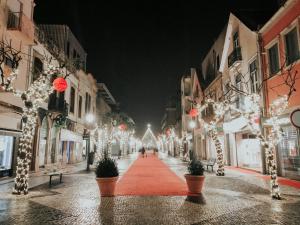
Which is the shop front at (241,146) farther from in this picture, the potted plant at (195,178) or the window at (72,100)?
the window at (72,100)

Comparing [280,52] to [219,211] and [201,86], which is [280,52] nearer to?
[219,211]

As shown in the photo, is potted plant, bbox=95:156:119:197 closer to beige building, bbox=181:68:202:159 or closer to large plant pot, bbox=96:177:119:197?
large plant pot, bbox=96:177:119:197

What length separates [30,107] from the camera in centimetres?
1052

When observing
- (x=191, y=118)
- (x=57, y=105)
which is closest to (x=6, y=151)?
(x=57, y=105)

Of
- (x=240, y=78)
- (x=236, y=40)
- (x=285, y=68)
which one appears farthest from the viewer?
(x=236, y=40)

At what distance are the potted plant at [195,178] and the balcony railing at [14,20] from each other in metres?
12.3

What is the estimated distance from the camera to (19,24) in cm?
1505

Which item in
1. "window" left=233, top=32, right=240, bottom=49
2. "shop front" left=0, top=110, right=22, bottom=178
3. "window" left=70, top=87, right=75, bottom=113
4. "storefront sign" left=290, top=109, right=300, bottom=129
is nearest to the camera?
"storefront sign" left=290, top=109, right=300, bottom=129

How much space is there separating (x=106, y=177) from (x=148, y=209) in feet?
8.34

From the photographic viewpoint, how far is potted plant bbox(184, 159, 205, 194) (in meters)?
10.2

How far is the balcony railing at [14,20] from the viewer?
14857 millimetres

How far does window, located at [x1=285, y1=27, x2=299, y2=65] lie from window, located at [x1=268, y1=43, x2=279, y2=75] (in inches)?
45.0

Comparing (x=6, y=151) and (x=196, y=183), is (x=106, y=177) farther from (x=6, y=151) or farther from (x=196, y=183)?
(x=6, y=151)

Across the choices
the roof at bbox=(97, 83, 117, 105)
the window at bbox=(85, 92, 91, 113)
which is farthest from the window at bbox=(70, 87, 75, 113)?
the roof at bbox=(97, 83, 117, 105)
